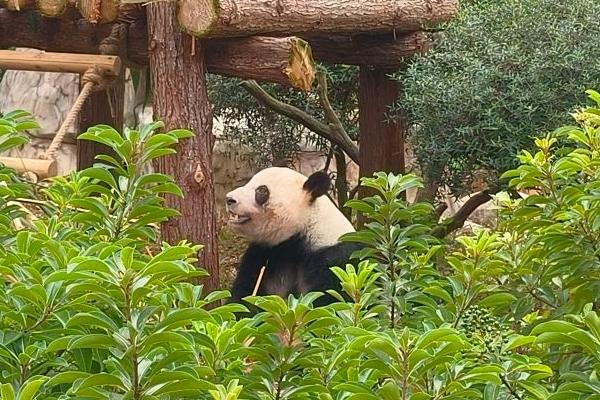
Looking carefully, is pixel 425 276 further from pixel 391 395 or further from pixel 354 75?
pixel 354 75

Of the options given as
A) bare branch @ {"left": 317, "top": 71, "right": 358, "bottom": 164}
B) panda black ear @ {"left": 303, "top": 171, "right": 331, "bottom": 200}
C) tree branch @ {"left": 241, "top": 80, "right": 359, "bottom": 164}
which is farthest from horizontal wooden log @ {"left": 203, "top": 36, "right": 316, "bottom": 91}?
tree branch @ {"left": 241, "top": 80, "right": 359, "bottom": 164}

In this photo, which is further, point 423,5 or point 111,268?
point 423,5

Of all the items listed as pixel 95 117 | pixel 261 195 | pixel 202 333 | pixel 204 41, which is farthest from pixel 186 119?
pixel 202 333

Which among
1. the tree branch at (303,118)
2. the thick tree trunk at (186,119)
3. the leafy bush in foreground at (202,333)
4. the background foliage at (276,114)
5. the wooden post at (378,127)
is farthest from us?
the background foliage at (276,114)

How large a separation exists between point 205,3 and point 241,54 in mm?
469

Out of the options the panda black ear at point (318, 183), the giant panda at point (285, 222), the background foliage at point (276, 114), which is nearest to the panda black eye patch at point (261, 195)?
the giant panda at point (285, 222)

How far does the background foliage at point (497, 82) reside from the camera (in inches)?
188

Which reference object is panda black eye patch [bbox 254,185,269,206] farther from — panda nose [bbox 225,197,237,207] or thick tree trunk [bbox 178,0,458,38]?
thick tree trunk [bbox 178,0,458,38]

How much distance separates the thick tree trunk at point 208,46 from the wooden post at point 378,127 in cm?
125

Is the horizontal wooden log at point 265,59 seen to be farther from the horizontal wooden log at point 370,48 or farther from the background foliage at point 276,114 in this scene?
the background foliage at point 276,114

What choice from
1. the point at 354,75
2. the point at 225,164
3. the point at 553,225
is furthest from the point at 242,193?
the point at 225,164

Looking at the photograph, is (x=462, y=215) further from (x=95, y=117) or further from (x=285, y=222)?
(x=95, y=117)

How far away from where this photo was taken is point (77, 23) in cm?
518

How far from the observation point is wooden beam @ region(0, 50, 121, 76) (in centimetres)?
484
